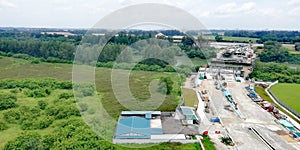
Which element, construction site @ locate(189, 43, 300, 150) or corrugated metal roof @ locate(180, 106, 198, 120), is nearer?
construction site @ locate(189, 43, 300, 150)

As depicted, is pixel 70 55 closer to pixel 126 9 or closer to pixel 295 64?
pixel 126 9

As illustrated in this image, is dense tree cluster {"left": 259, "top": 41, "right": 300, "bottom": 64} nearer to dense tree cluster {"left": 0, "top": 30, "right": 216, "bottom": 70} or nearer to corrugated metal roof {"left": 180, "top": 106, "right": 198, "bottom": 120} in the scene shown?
dense tree cluster {"left": 0, "top": 30, "right": 216, "bottom": 70}

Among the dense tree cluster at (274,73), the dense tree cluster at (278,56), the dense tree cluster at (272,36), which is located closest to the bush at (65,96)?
the dense tree cluster at (274,73)

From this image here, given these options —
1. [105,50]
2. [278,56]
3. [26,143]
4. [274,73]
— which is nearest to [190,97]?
[26,143]

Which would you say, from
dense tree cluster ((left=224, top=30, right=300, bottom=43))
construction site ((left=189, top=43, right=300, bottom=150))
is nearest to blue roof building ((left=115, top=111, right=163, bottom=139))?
construction site ((left=189, top=43, right=300, bottom=150))

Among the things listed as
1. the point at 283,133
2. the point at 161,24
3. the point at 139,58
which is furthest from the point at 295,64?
the point at 161,24

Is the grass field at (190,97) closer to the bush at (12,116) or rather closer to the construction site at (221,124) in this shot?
the construction site at (221,124)
